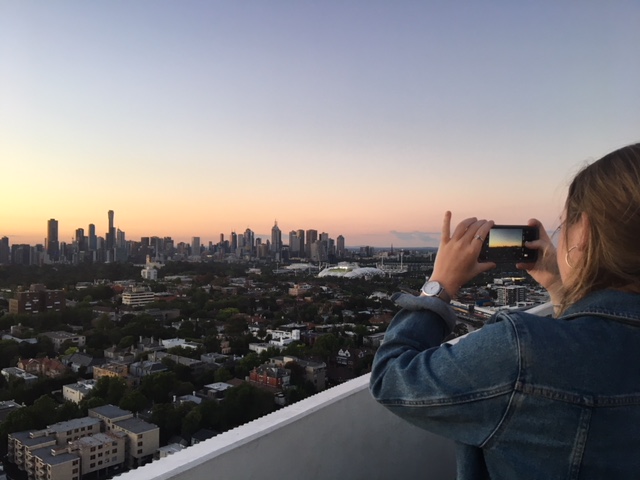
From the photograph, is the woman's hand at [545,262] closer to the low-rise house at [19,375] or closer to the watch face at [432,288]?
the watch face at [432,288]

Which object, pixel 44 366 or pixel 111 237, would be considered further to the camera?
pixel 111 237

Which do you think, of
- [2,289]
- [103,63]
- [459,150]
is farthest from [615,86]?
[2,289]

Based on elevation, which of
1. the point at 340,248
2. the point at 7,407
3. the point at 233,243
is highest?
the point at 233,243

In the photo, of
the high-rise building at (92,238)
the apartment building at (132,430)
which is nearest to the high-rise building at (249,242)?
the high-rise building at (92,238)

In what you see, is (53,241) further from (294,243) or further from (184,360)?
(294,243)

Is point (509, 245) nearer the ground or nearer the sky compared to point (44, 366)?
nearer the sky

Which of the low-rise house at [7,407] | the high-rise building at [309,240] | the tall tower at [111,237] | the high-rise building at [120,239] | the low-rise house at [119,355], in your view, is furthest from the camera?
the high-rise building at [309,240]

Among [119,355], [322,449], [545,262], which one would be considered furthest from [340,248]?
[545,262]
